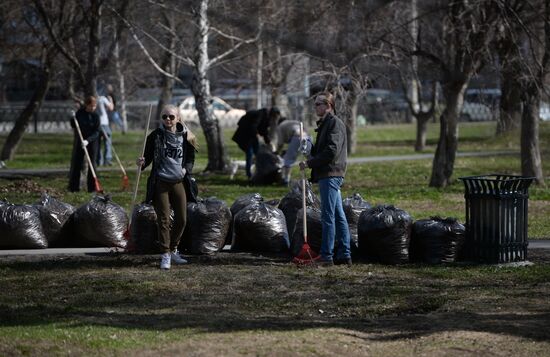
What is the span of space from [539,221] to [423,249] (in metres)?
4.72

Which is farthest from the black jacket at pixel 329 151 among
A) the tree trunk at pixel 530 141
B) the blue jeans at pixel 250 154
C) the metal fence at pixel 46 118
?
the metal fence at pixel 46 118

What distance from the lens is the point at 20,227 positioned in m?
12.8

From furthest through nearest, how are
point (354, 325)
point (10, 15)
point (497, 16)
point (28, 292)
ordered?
point (10, 15) → point (497, 16) → point (28, 292) → point (354, 325)

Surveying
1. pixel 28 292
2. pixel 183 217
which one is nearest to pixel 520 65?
pixel 183 217

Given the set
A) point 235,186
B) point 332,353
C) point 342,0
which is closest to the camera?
point 332,353

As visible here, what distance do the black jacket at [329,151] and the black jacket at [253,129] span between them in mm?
11320

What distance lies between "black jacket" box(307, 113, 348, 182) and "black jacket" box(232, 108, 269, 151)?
11.3m

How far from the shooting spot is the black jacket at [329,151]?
11508 millimetres

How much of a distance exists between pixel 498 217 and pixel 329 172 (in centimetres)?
181

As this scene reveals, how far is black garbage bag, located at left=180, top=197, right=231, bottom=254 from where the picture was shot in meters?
12.5

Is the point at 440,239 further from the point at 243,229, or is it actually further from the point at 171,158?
the point at 171,158

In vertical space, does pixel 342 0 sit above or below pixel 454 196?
above

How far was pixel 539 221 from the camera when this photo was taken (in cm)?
1634

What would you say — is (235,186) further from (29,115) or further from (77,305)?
(77,305)
